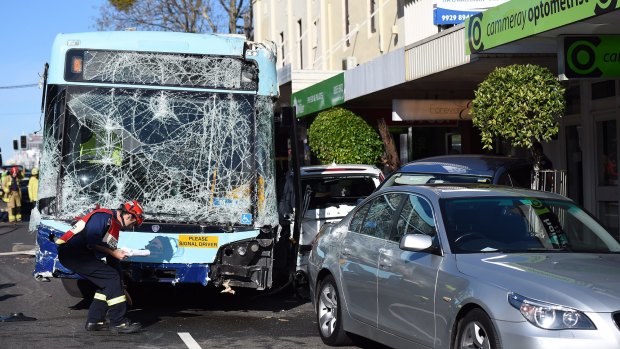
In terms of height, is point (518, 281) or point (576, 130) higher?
point (576, 130)

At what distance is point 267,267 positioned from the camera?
1042cm

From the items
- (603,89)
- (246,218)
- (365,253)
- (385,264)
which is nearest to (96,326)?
(246,218)

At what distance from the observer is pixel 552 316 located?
19.5 feet

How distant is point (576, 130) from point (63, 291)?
32.9ft

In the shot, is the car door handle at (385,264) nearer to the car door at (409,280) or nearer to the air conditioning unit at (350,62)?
the car door at (409,280)

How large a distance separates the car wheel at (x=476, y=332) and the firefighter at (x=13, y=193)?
25.8 metres

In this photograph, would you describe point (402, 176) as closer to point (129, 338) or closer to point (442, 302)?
point (129, 338)

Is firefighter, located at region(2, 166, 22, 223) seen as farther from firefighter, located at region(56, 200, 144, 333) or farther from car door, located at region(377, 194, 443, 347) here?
car door, located at region(377, 194, 443, 347)

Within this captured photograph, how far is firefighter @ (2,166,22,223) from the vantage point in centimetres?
3036

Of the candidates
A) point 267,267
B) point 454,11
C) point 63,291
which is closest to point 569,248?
point 267,267

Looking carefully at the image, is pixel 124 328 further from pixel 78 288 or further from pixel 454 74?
pixel 454 74

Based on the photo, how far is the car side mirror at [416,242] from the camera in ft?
23.1

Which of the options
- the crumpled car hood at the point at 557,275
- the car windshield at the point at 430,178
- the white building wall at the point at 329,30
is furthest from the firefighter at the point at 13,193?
the crumpled car hood at the point at 557,275

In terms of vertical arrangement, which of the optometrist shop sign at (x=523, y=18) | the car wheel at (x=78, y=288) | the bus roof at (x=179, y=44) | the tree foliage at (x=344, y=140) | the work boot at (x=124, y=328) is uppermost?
the optometrist shop sign at (x=523, y=18)
